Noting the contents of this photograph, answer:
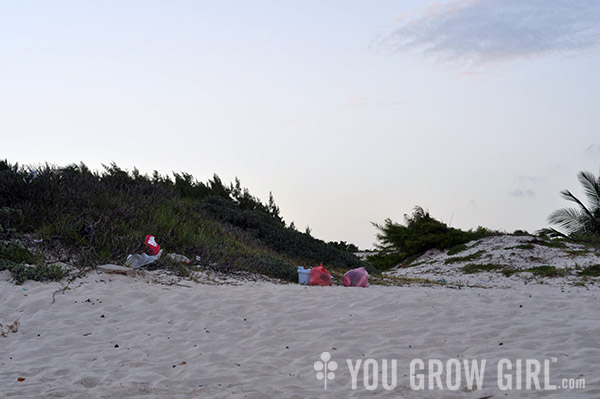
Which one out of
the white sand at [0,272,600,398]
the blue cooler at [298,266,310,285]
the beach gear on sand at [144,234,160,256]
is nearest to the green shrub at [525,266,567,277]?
the white sand at [0,272,600,398]

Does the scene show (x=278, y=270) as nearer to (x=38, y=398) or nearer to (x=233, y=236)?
(x=233, y=236)

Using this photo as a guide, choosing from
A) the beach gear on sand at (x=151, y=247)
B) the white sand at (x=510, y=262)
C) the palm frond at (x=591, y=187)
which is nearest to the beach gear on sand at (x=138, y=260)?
the beach gear on sand at (x=151, y=247)

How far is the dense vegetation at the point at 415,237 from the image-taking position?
22.3 meters

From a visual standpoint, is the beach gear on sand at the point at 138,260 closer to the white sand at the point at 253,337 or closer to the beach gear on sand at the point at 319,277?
the white sand at the point at 253,337

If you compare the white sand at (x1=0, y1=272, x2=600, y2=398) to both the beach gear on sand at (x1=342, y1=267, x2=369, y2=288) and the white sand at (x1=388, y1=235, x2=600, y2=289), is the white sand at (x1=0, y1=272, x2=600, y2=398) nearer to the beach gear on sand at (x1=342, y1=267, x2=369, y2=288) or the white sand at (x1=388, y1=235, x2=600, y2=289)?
the beach gear on sand at (x1=342, y1=267, x2=369, y2=288)

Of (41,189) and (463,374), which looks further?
(41,189)

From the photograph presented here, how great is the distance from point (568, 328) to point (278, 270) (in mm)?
6735

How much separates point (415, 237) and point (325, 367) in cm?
1935

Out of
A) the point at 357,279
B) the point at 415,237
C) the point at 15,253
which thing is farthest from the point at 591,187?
the point at 15,253

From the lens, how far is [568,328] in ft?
19.0

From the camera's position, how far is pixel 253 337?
5.91 metres

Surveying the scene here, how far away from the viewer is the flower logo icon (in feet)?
15.3

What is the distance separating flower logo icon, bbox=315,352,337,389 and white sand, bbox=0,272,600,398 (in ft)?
0.19

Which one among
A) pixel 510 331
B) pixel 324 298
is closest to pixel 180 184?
pixel 324 298
